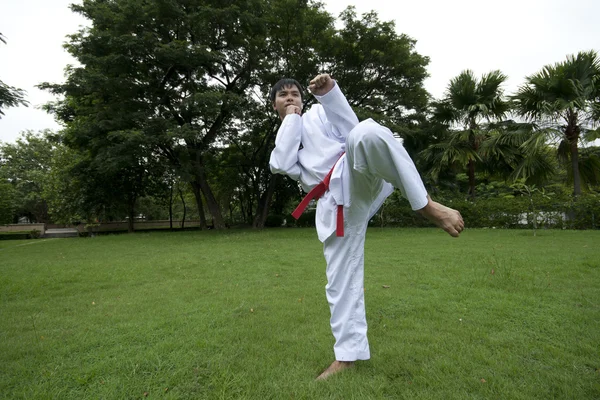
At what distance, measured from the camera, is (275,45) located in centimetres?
1375

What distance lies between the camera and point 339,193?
175 cm

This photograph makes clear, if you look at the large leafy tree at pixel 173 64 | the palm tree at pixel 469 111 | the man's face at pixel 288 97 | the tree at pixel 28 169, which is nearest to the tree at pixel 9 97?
the large leafy tree at pixel 173 64

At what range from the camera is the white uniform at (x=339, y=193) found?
1.76 metres

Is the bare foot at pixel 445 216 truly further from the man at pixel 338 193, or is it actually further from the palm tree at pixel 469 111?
the palm tree at pixel 469 111

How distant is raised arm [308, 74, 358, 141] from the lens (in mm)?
1754

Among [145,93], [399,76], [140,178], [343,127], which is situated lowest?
[343,127]

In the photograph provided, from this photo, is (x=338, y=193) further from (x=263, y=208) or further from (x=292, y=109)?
(x=263, y=208)

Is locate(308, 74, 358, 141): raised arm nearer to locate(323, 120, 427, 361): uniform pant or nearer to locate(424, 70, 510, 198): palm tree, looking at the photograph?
locate(323, 120, 427, 361): uniform pant

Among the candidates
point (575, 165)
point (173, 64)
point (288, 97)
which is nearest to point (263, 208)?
point (173, 64)

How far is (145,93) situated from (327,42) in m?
7.48

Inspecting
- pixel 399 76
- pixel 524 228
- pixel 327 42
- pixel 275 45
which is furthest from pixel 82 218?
pixel 524 228

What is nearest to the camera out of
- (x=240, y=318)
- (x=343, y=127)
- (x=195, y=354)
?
(x=343, y=127)

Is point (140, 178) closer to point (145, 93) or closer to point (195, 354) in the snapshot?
point (145, 93)

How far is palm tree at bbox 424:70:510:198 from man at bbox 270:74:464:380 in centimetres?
1188
